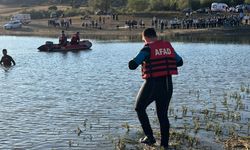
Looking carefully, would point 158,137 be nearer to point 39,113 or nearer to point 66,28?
point 39,113

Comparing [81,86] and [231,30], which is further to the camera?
[231,30]

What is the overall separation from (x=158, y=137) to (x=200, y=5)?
307 ft

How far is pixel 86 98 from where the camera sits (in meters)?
20.8

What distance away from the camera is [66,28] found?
291 ft

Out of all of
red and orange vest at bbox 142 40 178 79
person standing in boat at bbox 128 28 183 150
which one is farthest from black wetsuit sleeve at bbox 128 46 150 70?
red and orange vest at bbox 142 40 178 79

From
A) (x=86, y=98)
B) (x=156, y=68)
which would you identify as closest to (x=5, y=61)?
(x=86, y=98)

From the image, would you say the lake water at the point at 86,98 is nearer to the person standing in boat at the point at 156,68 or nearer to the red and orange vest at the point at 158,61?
the person standing in boat at the point at 156,68

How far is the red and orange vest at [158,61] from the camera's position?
11.7m

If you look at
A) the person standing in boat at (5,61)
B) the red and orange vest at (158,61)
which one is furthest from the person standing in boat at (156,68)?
A: the person standing in boat at (5,61)

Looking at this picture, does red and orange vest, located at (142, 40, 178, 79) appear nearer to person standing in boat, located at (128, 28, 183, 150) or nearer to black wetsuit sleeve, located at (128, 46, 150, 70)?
person standing in boat, located at (128, 28, 183, 150)

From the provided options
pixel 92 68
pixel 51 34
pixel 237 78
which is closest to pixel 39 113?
pixel 237 78

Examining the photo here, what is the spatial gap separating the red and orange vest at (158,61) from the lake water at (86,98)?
85.4 inches

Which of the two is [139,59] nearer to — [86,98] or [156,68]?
[156,68]

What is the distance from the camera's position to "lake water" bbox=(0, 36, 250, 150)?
1410 centimetres
